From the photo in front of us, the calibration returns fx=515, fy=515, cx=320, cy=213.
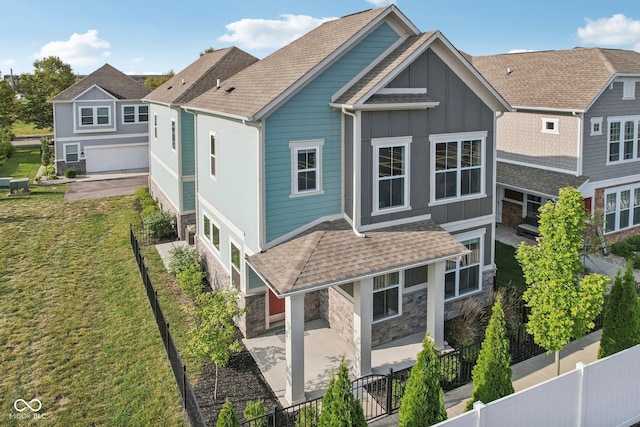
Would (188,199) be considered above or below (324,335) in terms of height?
above

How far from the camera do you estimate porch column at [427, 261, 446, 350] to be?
44.2 ft

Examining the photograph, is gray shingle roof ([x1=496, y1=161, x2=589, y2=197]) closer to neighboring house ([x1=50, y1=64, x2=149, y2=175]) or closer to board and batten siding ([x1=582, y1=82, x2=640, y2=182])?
board and batten siding ([x1=582, y1=82, x2=640, y2=182])

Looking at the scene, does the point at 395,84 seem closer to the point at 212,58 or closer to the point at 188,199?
the point at 188,199

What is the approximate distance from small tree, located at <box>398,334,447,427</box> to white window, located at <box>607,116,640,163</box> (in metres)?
17.8

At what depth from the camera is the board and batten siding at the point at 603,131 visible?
69.9 ft

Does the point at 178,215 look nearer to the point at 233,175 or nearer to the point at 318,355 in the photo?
the point at 233,175

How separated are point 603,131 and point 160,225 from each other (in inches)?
783

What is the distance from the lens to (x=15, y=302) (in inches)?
655

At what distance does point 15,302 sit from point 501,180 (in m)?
20.3

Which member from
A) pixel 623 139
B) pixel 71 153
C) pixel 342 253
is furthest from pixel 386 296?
pixel 71 153

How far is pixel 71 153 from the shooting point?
4219 centimetres

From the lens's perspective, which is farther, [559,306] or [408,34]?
[408,34]

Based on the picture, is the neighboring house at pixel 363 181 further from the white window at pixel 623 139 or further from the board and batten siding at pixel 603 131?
the white window at pixel 623 139

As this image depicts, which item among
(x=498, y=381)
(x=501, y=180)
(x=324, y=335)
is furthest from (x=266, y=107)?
(x=501, y=180)
